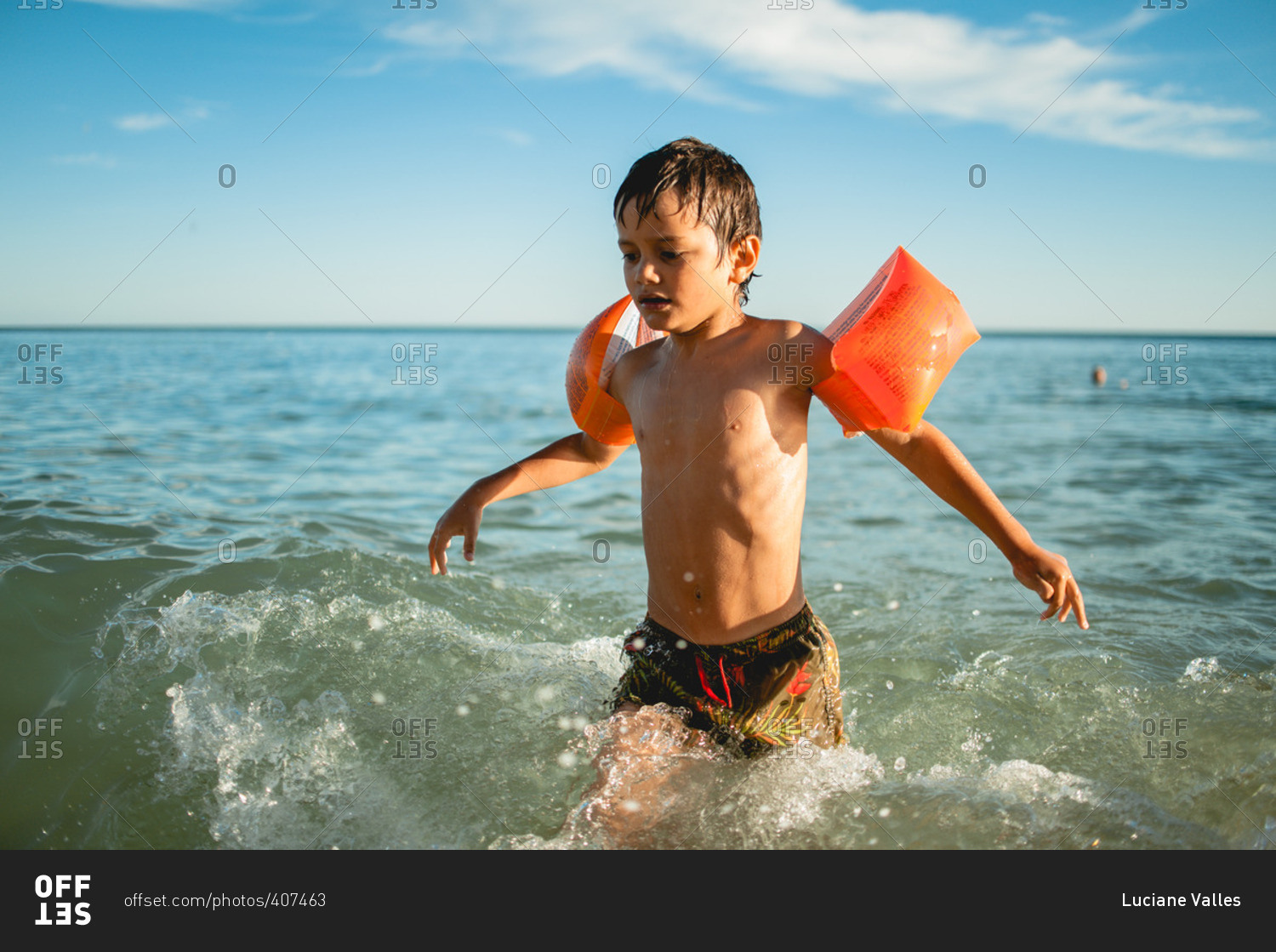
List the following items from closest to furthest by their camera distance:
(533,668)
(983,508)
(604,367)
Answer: (983,508) → (604,367) → (533,668)

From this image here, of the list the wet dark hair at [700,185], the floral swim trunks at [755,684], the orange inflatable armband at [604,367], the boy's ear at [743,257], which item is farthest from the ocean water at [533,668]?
the wet dark hair at [700,185]

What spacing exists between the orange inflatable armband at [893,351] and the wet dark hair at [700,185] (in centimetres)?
43

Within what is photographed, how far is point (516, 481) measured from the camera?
113 inches

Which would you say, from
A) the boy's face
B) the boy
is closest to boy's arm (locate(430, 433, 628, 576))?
the boy

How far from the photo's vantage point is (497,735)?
10.2 ft

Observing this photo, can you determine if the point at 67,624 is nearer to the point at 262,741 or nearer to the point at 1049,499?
the point at 262,741

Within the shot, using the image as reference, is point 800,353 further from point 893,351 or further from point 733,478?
point 733,478

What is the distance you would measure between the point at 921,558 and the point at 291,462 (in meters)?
5.61

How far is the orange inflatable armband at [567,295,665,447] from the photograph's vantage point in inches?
115

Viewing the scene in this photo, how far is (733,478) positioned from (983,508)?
669 mm

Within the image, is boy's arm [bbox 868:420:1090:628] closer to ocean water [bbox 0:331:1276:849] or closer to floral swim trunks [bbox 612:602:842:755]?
floral swim trunks [bbox 612:602:842:755]

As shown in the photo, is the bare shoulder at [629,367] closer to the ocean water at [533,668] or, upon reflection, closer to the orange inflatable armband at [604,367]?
the orange inflatable armband at [604,367]

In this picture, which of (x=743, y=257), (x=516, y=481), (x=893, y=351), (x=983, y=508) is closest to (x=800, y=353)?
(x=893, y=351)
